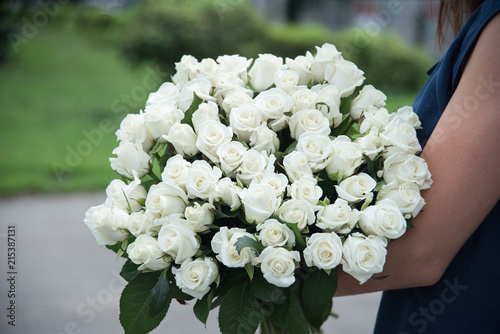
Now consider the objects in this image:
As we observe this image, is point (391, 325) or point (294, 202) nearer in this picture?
point (294, 202)

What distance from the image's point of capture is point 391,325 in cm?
143

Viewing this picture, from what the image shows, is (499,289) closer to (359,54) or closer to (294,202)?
(294,202)

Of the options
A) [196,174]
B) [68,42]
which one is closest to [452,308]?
[196,174]

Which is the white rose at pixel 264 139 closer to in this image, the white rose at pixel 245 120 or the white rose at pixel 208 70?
the white rose at pixel 245 120

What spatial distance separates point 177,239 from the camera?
3.47 feet

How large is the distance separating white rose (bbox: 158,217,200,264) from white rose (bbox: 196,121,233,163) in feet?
0.54

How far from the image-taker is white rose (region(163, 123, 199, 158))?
116 cm

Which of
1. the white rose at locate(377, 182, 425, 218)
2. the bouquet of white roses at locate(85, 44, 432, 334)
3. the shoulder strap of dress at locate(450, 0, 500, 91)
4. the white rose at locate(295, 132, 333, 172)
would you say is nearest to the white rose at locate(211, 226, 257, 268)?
the bouquet of white roses at locate(85, 44, 432, 334)

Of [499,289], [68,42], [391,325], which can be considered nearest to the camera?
[499,289]

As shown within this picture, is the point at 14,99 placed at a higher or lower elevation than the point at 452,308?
lower

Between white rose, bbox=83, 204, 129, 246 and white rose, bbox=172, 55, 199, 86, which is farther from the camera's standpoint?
white rose, bbox=172, 55, 199, 86

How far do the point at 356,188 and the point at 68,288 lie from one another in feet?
12.0

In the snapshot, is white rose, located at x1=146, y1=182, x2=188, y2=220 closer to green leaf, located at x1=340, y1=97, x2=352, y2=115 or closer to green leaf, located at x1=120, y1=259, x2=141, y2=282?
green leaf, located at x1=120, y1=259, x2=141, y2=282

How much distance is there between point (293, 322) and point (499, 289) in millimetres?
520
